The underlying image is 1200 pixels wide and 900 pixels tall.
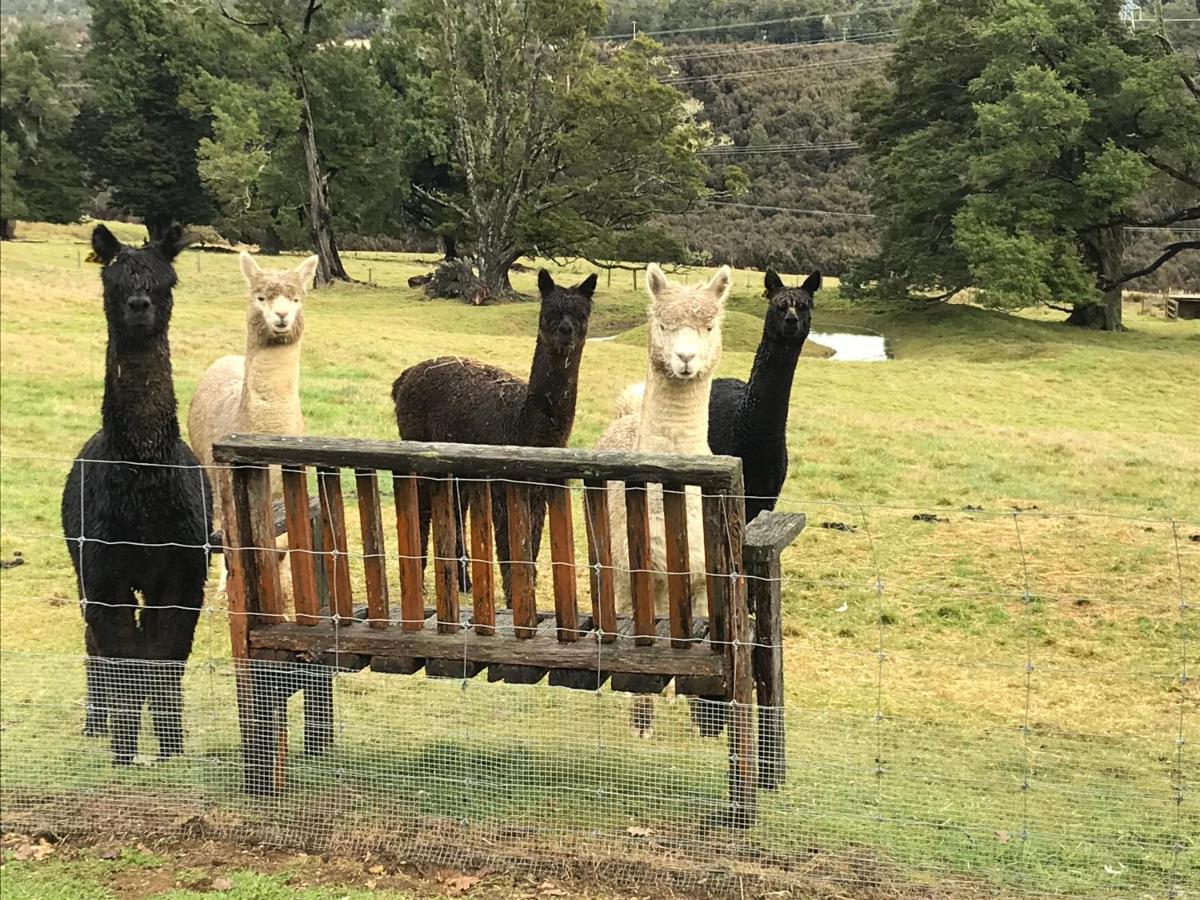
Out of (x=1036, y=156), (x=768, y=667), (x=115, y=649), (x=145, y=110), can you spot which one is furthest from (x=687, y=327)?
(x=145, y=110)

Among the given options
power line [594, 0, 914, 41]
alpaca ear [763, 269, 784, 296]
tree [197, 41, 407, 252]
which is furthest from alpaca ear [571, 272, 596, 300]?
power line [594, 0, 914, 41]

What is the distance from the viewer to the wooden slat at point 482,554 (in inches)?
174

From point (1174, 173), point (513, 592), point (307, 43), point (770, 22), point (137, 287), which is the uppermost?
point (770, 22)

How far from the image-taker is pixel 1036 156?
29578mm

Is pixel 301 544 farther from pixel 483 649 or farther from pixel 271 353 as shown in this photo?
pixel 271 353

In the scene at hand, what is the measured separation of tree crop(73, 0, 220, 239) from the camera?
47125 millimetres

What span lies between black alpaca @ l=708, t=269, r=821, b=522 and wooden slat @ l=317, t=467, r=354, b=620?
3412 millimetres

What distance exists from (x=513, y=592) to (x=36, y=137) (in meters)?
50.2

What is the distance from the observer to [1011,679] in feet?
22.9

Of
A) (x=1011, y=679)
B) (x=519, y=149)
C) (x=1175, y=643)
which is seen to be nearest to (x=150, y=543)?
(x=1011, y=679)

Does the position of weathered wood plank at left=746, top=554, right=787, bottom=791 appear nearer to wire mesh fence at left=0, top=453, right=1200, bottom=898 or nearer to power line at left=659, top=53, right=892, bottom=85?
wire mesh fence at left=0, top=453, right=1200, bottom=898

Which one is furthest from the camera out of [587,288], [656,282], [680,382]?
[587,288]

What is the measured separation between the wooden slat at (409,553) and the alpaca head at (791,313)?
11.6ft

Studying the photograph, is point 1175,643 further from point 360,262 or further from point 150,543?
point 360,262
